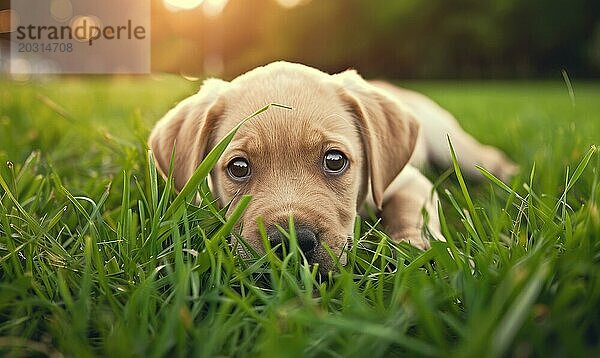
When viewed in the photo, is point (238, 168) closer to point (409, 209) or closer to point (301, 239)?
point (301, 239)

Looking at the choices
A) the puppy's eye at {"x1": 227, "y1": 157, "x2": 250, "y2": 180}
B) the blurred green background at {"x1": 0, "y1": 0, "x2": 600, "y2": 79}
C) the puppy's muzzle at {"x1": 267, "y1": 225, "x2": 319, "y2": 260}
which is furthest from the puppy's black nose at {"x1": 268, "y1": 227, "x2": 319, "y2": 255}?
the blurred green background at {"x1": 0, "y1": 0, "x2": 600, "y2": 79}

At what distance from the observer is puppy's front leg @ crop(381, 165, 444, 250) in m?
3.21

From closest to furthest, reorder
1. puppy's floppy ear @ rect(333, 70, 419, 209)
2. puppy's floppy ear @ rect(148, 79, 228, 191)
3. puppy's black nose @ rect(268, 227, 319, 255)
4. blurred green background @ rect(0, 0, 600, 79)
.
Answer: puppy's black nose @ rect(268, 227, 319, 255)
puppy's floppy ear @ rect(148, 79, 228, 191)
puppy's floppy ear @ rect(333, 70, 419, 209)
blurred green background @ rect(0, 0, 600, 79)

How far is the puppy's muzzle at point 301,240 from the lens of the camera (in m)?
2.41

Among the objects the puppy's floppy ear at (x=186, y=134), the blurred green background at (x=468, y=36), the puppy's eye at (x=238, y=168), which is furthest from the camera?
the blurred green background at (x=468, y=36)

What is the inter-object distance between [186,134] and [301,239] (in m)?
1.06

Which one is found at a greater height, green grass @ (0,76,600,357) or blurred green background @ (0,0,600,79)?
green grass @ (0,76,600,357)

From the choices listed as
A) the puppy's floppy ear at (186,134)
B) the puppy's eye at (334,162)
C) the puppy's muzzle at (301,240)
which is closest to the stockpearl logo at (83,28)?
the puppy's floppy ear at (186,134)

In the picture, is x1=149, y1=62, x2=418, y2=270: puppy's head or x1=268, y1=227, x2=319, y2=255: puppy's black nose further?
x1=149, y1=62, x2=418, y2=270: puppy's head

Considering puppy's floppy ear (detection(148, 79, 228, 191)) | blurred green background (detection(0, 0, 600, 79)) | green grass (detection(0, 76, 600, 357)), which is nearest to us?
green grass (detection(0, 76, 600, 357))

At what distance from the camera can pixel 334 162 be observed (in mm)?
2984

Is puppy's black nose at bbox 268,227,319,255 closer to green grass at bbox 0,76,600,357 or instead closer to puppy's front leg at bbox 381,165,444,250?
green grass at bbox 0,76,600,357

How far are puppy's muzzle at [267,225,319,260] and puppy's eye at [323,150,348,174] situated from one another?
542 millimetres

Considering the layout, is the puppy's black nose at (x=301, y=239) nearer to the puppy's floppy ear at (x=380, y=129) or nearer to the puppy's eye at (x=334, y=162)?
the puppy's eye at (x=334, y=162)
